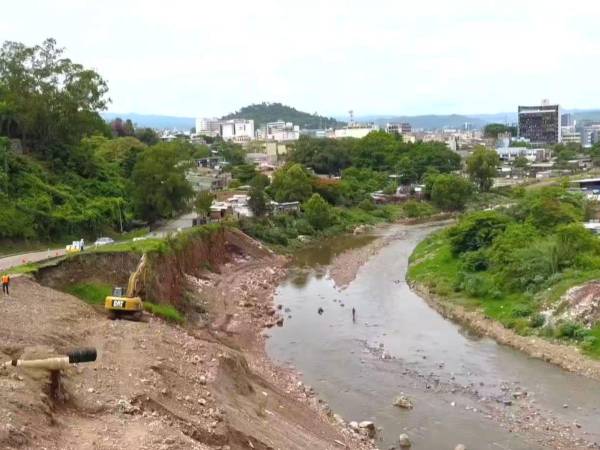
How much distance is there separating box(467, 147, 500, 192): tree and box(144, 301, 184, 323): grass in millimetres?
77683

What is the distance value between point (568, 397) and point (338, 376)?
898 centimetres

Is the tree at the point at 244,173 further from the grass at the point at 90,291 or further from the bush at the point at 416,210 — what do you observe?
the grass at the point at 90,291

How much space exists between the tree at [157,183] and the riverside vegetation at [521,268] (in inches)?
788

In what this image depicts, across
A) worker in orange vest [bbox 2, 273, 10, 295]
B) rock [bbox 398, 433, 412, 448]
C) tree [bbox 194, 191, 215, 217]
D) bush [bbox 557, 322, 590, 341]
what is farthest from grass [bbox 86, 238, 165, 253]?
bush [bbox 557, 322, 590, 341]

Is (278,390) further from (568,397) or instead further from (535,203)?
(535,203)

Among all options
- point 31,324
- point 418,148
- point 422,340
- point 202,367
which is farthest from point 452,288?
point 418,148

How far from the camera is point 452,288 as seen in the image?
141 ft

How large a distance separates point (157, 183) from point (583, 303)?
34.6 meters

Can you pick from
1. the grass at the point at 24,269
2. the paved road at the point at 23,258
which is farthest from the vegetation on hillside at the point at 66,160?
the grass at the point at 24,269

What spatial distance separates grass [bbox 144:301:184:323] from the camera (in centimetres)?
3176

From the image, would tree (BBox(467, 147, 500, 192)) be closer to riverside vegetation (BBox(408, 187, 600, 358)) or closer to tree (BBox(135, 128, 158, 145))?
riverside vegetation (BBox(408, 187, 600, 358))

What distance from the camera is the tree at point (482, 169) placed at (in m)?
104

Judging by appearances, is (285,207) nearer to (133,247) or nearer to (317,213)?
(317,213)

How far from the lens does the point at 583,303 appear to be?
33.1 meters
